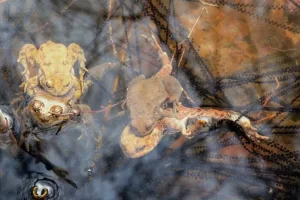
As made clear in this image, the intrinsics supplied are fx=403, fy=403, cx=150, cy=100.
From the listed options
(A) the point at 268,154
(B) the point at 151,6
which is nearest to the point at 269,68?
(A) the point at 268,154

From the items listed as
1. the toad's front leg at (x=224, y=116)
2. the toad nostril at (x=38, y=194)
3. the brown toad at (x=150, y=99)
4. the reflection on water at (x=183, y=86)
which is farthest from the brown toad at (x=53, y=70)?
the toad's front leg at (x=224, y=116)

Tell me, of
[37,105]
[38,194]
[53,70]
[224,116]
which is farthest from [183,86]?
[38,194]

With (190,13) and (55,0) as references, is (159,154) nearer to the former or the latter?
(190,13)

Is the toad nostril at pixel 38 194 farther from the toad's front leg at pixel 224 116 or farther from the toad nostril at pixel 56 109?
the toad's front leg at pixel 224 116

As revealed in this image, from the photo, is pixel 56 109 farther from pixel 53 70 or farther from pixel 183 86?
pixel 183 86

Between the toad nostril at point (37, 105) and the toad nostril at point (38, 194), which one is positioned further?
the toad nostril at point (38, 194)

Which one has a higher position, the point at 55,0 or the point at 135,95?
the point at 55,0

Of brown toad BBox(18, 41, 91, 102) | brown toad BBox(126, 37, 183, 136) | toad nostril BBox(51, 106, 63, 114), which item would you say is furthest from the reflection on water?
toad nostril BBox(51, 106, 63, 114)

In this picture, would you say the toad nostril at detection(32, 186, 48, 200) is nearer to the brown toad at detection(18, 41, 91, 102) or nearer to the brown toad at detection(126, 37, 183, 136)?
the brown toad at detection(18, 41, 91, 102)
